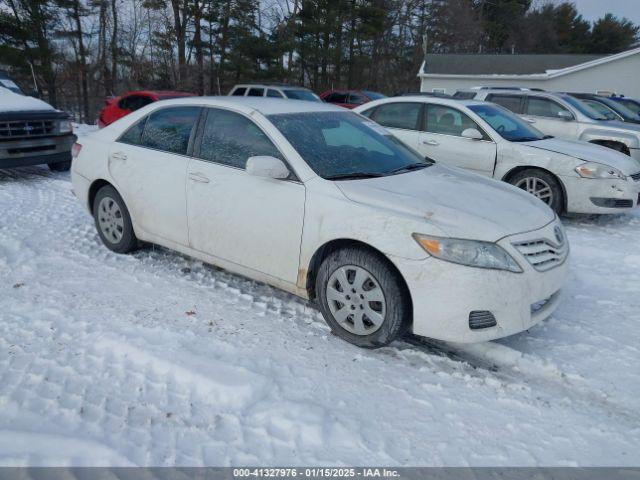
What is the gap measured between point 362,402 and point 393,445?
1.23ft

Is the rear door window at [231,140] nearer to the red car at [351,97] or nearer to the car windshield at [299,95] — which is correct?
the car windshield at [299,95]

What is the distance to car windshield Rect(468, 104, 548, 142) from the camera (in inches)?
279

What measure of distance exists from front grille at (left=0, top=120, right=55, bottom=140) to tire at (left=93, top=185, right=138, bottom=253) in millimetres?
3691

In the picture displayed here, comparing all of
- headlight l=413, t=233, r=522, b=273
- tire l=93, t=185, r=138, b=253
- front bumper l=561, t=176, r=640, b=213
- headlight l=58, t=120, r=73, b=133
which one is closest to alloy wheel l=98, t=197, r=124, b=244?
tire l=93, t=185, r=138, b=253

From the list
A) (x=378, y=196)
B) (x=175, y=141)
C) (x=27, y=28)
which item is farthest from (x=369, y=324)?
(x=27, y=28)

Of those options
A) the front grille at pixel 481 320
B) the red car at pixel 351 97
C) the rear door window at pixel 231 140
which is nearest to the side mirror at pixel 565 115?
the rear door window at pixel 231 140

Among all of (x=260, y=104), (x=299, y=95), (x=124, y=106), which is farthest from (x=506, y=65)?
(x=260, y=104)

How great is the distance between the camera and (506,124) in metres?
7.34

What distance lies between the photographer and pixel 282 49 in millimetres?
28625

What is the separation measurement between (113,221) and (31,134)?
4194mm

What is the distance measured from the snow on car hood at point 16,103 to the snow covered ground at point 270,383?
4.42 meters

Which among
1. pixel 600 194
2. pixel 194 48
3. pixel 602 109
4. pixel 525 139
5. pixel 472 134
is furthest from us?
pixel 194 48

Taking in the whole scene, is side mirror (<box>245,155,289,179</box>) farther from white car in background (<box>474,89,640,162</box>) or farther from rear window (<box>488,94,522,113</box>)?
rear window (<box>488,94,522,113</box>)

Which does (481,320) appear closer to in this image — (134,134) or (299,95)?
(134,134)
